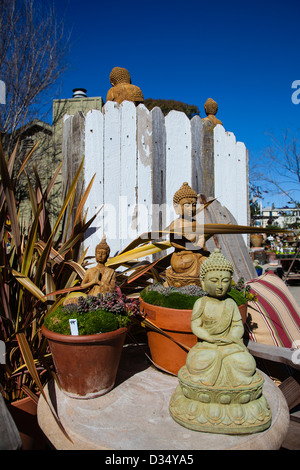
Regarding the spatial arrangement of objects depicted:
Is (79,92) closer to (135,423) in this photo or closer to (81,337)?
(81,337)

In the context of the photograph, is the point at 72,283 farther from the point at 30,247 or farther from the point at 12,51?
the point at 12,51

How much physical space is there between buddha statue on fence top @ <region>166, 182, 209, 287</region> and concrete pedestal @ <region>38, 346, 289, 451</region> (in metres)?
0.58

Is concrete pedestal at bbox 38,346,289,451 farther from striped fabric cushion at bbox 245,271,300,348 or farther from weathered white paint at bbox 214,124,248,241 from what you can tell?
weathered white paint at bbox 214,124,248,241

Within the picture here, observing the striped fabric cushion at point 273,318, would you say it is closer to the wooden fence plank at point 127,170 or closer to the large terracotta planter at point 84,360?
the large terracotta planter at point 84,360

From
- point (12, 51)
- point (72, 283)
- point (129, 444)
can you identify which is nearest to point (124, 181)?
point (72, 283)

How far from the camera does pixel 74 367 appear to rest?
1371mm

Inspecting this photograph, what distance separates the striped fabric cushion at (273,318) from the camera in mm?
1998

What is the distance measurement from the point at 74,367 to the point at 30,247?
756 millimetres

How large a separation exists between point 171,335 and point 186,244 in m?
0.57

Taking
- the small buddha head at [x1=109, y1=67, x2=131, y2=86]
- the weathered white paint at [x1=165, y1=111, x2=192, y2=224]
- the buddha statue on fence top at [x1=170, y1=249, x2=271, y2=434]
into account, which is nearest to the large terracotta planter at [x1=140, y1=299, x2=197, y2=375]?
the buddha statue on fence top at [x1=170, y1=249, x2=271, y2=434]

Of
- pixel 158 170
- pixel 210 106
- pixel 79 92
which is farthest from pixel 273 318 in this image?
pixel 79 92

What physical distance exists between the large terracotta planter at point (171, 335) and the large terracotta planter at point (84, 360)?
0.82 ft

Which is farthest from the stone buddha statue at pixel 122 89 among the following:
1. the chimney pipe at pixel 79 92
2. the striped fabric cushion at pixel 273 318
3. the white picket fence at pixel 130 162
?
the chimney pipe at pixel 79 92

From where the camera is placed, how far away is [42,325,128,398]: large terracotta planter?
135cm
